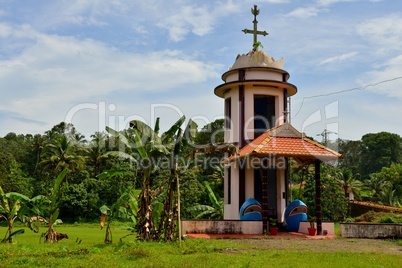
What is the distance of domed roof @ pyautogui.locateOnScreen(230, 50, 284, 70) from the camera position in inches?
821

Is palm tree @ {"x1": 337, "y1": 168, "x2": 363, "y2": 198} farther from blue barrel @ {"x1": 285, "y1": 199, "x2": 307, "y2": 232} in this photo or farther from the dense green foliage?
blue barrel @ {"x1": 285, "y1": 199, "x2": 307, "y2": 232}

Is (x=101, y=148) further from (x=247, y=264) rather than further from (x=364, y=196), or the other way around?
(x=247, y=264)

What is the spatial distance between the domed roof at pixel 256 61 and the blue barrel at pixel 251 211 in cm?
645

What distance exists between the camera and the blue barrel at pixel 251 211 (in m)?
18.3

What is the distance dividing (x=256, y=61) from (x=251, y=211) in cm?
710

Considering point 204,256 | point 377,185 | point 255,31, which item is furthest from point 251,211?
point 377,185

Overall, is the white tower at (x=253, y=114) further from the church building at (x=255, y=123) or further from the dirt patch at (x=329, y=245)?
the dirt patch at (x=329, y=245)

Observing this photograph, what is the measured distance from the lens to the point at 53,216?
16.5 meters

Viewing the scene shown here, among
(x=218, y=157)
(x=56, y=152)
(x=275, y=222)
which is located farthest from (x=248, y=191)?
(x=56, y=152)

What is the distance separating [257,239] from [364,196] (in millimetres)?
37652

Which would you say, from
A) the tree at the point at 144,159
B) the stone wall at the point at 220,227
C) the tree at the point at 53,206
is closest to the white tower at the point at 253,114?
the stone wall at the point at 220,227

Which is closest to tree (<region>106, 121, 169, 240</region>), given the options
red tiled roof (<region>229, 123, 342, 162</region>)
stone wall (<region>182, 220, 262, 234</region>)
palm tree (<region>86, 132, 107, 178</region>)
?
stone wall (<region>182, 220, 262, 234</region>)

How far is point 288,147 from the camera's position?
17.5 metres

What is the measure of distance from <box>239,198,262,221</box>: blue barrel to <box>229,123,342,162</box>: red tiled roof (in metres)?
2.02
